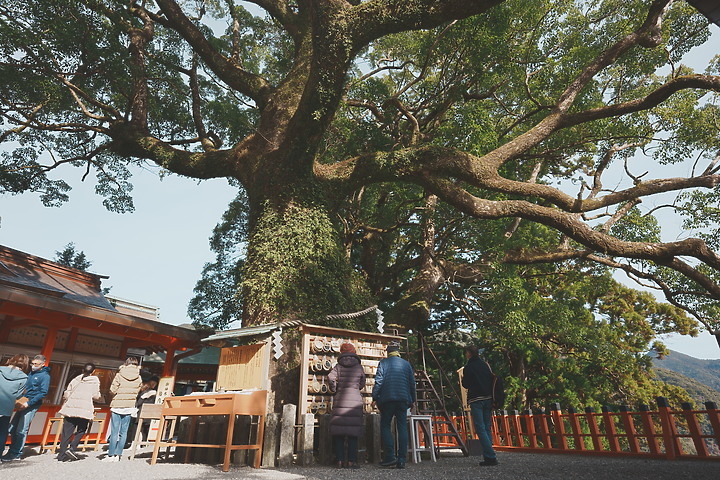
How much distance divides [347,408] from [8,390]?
13.6ft

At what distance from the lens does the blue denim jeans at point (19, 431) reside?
545cm

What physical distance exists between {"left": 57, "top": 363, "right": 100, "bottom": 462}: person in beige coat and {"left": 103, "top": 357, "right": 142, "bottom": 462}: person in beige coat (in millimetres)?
270

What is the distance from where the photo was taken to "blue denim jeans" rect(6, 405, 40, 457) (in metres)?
5.45

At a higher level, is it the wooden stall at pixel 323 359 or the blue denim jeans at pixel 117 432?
the wooden stall at pixel 323 359

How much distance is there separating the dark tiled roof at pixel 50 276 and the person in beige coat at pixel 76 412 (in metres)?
4.11

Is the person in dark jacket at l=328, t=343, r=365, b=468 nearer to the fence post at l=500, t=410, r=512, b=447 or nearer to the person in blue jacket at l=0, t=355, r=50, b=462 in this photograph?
the person in blue jacket at l=0, t=355, r=50, b=462

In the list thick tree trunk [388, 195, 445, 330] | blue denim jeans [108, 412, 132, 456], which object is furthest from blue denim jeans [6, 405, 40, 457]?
thick tree trunk [388, 195, 445, 330]

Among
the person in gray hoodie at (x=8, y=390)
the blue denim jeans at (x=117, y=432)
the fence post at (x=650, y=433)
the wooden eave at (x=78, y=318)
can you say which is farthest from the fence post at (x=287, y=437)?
the fence post at (x=650, y=433)

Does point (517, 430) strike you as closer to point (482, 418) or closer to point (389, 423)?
point (482, 418)

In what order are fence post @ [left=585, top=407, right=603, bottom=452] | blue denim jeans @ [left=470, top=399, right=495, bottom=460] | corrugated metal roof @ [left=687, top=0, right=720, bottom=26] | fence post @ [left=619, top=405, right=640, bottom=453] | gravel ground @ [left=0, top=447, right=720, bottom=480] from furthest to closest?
1. fence post @ [left=585, top=407, right=603, bottom=452]
2. fence post @ [left=619, top=405, right=640, bottom=453]
3. blue denim jeans @ [left=470, top=399, right=495, bottom=460]
4. gravel ground @ [left=0, top=447, right=720, bottom=480]
5. corrugated metal roof @ [left=687, top=0, right=720, bottom=26]

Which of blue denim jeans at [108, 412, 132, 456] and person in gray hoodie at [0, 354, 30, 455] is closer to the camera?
person in gray hoodie at [0, 354, 30, 455]

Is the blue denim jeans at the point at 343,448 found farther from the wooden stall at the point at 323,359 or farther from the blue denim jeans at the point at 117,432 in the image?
the blue denim jeans at the point at 117,432

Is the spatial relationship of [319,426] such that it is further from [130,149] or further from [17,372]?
[130,149]

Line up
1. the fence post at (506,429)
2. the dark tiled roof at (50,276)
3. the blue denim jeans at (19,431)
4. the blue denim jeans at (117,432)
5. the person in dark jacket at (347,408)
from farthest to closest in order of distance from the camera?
1. the fence post at (506,429)
2. the dark tiled roof at (50,276)
3. the blue denim jeans at (117,432)
4. the blue denim jeans at (19,431)
5. the person in dark jacket at (347,408)
